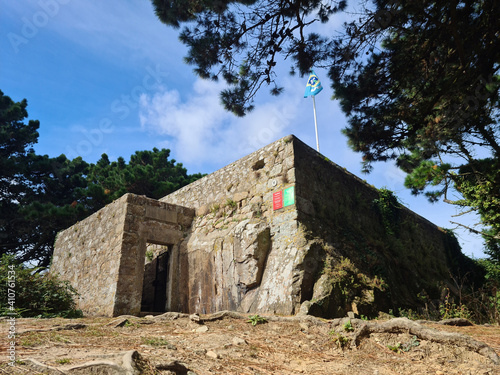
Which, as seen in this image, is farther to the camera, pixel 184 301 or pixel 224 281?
pixel 184 301

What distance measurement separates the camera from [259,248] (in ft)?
20.8

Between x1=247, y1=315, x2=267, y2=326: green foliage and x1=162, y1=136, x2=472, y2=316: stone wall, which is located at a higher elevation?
x1=162, y1=136, x2=472, y2=316: stone wall

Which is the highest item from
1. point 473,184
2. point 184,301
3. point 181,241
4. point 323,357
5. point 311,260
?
point 473,184

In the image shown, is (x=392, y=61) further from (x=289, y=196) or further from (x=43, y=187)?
(x=43, y=187)

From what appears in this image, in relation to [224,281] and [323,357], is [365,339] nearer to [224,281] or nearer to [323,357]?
[323,357]

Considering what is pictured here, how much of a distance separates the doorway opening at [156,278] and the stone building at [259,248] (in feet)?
0.09

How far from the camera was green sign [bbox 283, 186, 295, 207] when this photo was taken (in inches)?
251

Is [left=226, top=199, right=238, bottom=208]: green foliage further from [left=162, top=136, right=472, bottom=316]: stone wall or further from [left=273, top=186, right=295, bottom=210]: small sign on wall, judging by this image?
[left=273, top=186, right=295, bottom=210]: small sign on wall

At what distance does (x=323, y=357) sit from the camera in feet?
11.5

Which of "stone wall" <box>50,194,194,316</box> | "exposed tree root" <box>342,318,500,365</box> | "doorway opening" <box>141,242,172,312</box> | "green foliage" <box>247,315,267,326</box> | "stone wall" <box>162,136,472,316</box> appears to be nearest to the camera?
"exposed tree root" <box>342,318,500,365</box>

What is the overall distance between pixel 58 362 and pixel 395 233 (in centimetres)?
853

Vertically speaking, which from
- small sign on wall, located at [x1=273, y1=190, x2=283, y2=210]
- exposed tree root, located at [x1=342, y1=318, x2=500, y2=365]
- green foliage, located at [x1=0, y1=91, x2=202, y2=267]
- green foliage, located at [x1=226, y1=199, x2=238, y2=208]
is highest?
green foliage, located at [x1=0, y1=91, x2=202, y2=267]

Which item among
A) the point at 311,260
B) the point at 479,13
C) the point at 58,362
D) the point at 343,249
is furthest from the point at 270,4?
the point at 58,362

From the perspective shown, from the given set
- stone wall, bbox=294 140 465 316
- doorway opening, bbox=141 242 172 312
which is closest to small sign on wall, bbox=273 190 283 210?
stone wall, bbox=294 140 465 316
